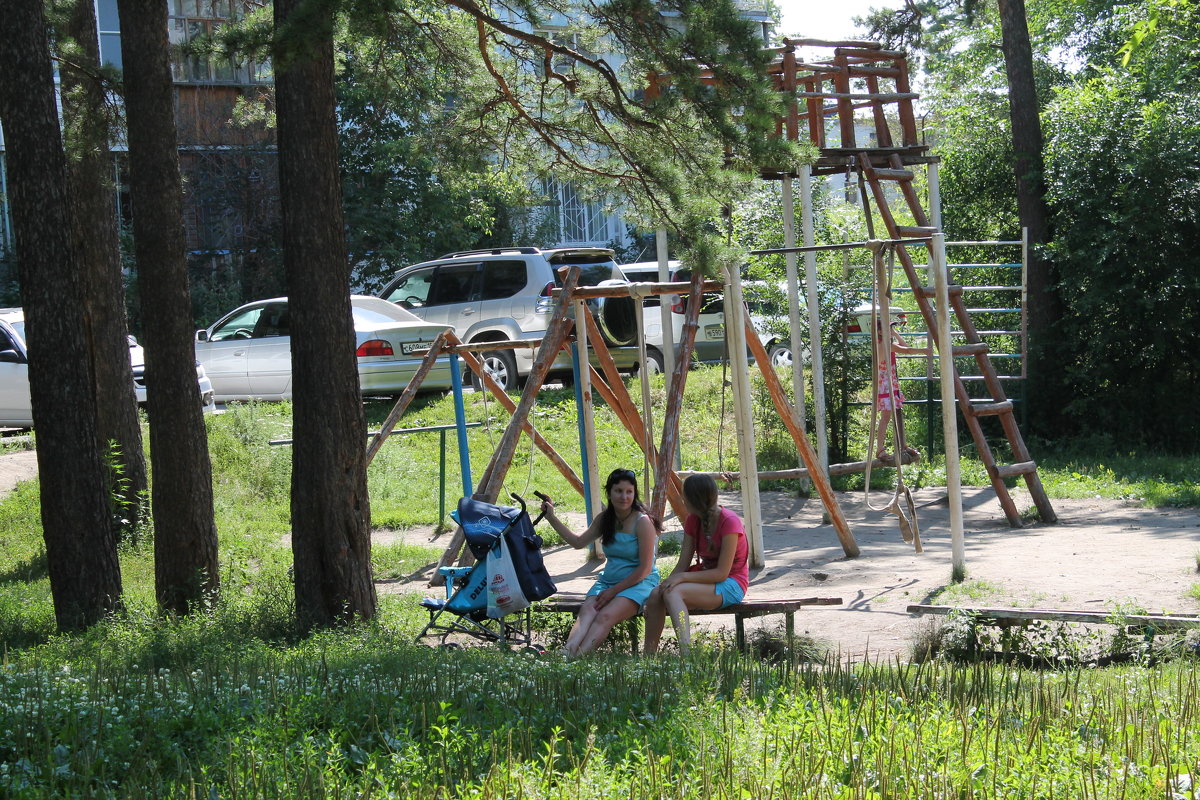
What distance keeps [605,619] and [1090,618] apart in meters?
2.63

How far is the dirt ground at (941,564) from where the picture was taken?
7.85 meters

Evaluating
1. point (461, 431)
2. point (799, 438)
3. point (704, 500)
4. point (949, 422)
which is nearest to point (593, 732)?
point (704, 500)

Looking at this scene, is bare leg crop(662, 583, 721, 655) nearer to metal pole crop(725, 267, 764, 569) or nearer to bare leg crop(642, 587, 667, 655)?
bare leg crop(642, 587, 667, 655)

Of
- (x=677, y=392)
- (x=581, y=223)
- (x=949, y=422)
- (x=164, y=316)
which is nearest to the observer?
(x=164, y=316)

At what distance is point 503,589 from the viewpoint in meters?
7.03

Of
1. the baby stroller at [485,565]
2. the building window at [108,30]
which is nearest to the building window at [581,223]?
the building window at [108,30]

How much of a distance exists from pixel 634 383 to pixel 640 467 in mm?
3183

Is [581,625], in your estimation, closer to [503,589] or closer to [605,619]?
[605,619]

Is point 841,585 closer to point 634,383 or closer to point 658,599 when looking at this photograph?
point 658,599

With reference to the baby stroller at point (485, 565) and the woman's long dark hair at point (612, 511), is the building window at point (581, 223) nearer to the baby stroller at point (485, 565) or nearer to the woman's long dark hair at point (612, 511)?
the woman's long dark hair at point (612, 511)

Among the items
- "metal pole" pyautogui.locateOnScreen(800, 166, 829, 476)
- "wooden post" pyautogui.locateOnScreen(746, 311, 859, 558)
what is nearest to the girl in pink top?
"wooden post" pyautogui.locateOnScreen(746, 311, 859, 558)

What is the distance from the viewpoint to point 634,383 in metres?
17.7

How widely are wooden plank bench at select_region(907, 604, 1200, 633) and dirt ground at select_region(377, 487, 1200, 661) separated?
17.9 inches

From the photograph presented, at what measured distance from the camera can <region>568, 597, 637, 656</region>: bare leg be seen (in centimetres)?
712
